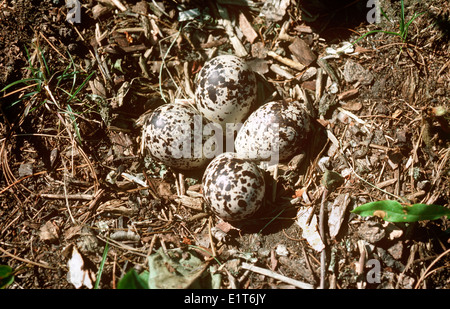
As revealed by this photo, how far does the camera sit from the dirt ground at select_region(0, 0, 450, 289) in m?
2.12

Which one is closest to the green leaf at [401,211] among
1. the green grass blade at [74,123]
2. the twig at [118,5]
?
the green grass blade at [74,123]

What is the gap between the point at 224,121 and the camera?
2.43m

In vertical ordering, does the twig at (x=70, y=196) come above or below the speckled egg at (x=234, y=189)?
below

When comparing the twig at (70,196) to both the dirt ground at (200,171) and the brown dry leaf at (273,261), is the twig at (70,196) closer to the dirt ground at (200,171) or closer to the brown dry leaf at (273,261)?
the dirt ground at (200,171)

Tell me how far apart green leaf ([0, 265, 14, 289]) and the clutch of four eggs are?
119 centimetres

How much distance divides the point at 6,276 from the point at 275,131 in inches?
78.7

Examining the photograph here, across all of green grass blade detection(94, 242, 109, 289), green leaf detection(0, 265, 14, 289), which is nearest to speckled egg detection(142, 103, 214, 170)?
green grass blade detection(94, 242, 109, 289)

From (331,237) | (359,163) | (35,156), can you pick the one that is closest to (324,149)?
(359,163)

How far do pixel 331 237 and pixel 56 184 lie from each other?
200cm

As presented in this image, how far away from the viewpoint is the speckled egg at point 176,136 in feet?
7.35

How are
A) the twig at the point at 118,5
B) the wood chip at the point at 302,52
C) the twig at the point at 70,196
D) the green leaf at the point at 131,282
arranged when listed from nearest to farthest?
1. the green leaf at the point at 131,282
2. the twig at the point at 70,196
3. the wood chip at the point at 302,52
4. the twig at the point at 118,5

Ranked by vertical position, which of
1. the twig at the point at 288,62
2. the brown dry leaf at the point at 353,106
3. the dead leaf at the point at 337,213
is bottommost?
the dead leaf at the point at 337,213
